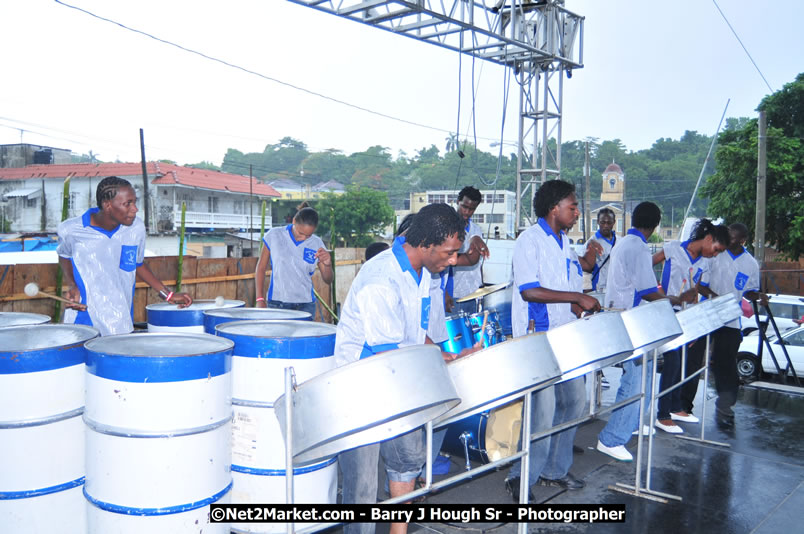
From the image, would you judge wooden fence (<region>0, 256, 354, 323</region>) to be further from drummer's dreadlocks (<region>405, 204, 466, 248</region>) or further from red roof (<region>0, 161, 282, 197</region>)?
red roof (<region>0, 161, 282, 197</region>)

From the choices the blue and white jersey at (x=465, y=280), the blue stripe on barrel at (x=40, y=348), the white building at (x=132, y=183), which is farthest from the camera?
the white building at (x=132, y=183)

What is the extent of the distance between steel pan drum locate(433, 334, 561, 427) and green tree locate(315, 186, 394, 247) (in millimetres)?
25591

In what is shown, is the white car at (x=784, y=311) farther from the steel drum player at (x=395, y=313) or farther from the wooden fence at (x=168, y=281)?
the steel drum player at (x=395, y=313)

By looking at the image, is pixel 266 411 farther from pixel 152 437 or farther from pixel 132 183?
pixel 132 183

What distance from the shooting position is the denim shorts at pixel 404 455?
59.2 inches

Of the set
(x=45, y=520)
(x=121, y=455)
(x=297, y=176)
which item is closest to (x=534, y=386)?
(x=121, y=455)

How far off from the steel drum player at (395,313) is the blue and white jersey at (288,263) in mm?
1814

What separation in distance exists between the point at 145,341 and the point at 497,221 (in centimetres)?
3594

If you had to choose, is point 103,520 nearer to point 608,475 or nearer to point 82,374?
point 82,374

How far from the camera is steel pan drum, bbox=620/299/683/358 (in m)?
2.02

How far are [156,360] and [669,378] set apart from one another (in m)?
2.54

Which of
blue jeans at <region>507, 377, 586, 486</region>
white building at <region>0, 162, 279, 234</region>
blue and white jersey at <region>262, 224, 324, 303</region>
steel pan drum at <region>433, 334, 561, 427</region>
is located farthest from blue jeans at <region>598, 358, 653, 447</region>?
white building at <region>0, 162, 279, 234</region>

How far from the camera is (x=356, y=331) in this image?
148 cm

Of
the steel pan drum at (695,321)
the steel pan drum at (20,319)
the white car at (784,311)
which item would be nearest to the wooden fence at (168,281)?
the steel pan drum at (20,319)
